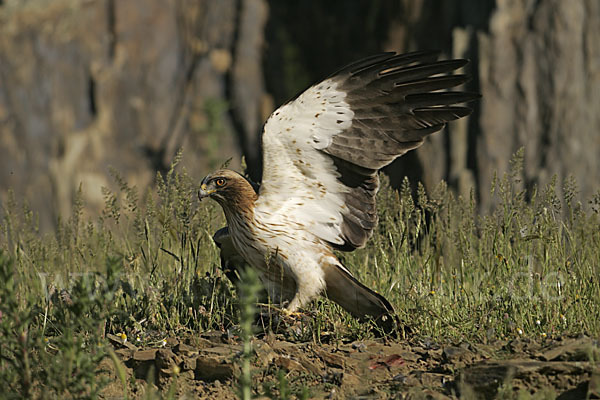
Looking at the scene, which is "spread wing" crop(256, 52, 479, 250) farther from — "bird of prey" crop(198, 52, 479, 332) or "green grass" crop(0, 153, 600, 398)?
"green grass" crop(0, 153, 600, 398)

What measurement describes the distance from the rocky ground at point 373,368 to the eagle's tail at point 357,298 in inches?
5.7

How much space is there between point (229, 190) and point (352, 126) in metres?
0.80

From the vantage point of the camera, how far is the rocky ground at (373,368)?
2.99 m

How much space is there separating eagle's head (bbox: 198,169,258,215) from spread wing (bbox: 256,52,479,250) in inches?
3.3

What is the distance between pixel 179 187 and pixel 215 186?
24 centimetres

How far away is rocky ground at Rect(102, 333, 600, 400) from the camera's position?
2988 millimetres

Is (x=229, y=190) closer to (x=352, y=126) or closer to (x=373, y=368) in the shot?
(x=352, y=126)

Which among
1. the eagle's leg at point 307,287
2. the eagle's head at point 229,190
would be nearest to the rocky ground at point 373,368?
the eagle's leg at point 307,287

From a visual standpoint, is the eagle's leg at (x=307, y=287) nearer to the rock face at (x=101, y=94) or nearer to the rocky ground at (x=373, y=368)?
the rocky ground at (x=373, y=368)

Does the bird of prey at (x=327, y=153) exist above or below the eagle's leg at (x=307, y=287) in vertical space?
above

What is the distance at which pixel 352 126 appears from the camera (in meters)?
4.11

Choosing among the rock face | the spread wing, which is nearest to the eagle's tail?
the spread wing

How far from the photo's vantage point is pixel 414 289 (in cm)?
420

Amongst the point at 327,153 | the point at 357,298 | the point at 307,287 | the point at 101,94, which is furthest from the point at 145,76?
the point at 357,298
